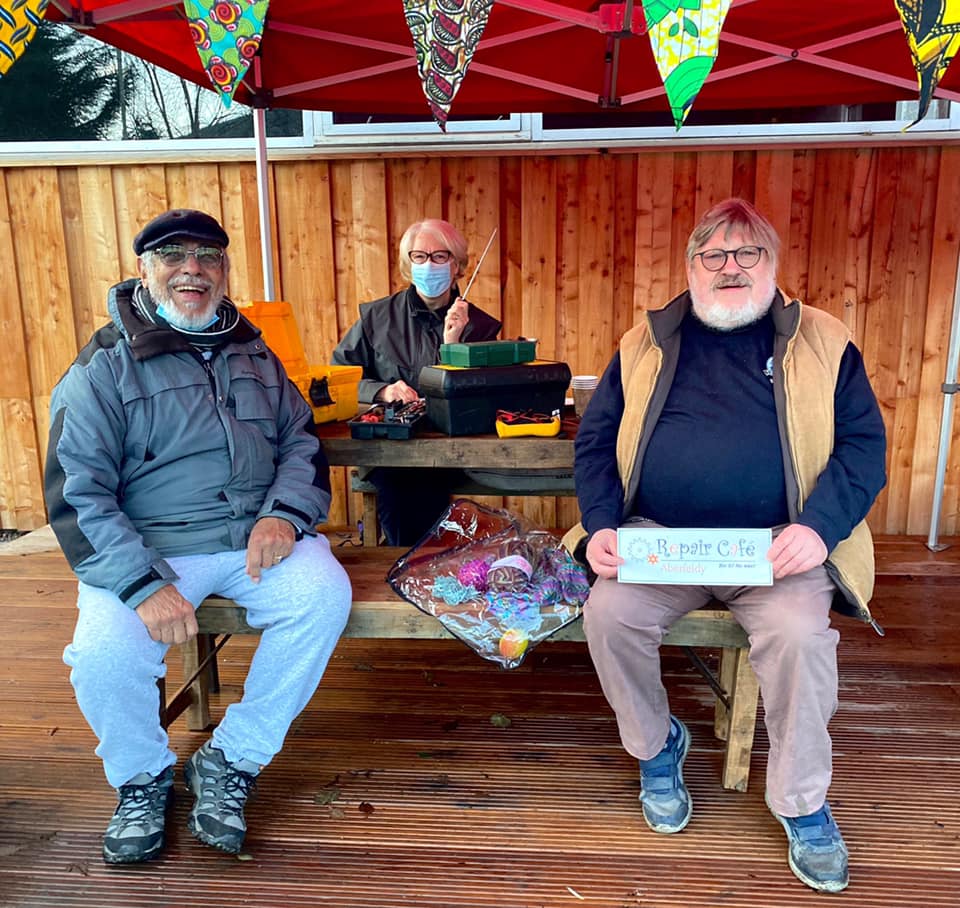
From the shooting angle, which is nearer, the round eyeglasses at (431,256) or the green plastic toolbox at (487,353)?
the green plastic toolbox at (487,353)

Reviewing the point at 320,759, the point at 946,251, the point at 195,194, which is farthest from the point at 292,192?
the point at 946,251

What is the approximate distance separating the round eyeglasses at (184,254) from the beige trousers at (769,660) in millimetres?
1306

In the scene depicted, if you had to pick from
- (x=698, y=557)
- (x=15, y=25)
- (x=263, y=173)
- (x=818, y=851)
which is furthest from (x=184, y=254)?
(x=818, y=851)

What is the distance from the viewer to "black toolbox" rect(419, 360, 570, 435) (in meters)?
2.28

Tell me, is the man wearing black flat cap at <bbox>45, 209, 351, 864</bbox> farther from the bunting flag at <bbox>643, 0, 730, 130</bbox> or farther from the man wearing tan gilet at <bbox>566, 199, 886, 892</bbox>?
the bunting flag at <bbox>643, 0, 730, 130</bbox>

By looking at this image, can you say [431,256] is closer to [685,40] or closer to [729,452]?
[729,452]

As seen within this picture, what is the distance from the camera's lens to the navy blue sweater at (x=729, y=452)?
1.90 meters

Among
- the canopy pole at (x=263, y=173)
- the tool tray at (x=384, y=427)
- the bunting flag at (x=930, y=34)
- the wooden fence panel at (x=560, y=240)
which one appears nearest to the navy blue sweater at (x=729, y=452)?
the tool tray at (x=384, y=427)

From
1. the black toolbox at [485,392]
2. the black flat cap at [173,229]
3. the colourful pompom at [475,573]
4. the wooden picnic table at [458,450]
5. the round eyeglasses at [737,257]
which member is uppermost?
the black flat cap at [173,229]

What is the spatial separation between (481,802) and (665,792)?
0.45 meters

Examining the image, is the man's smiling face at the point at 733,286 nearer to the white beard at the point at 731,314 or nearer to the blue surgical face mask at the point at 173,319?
the white beard at the point at 731,314

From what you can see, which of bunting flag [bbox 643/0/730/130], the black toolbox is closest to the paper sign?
the black toolbox

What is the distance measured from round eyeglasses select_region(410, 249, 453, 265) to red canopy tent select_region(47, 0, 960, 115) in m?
0.72

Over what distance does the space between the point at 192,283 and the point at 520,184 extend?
2.19 m
